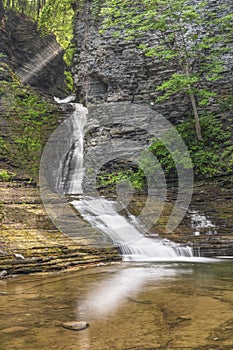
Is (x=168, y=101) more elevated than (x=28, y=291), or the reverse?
(x=168, y=101)

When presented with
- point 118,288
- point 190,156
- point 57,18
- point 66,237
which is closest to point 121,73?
point 190,156

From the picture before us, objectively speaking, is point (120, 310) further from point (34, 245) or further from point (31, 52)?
point (31, 52)

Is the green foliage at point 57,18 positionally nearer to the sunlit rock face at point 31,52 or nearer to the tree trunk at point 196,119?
the sunlit rock face at point 31,52

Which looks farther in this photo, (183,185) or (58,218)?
(183,185)

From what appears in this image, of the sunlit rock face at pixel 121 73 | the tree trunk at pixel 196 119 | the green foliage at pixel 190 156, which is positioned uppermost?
the sunlit rock face at pixel 121 73

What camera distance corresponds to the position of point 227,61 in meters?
16.1

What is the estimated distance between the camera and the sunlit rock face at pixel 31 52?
2153cm

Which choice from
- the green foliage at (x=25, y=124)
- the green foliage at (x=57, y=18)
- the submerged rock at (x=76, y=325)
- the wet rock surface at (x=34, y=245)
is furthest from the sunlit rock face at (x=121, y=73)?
the submerged rock at (x=76, y=325)

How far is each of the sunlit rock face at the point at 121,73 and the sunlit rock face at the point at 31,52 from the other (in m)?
3.75

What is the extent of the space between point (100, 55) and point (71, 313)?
53.5 feet

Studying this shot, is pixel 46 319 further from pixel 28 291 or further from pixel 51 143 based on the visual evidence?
pixel 51 143

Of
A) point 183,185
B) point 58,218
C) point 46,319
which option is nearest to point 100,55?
point 183,185

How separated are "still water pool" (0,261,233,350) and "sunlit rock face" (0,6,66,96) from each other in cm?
1746

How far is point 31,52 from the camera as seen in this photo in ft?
74.5
